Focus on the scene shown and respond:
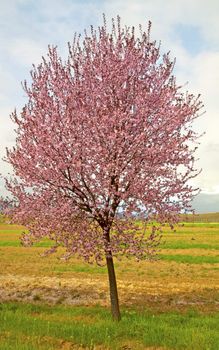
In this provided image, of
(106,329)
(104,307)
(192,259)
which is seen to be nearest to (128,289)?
(104,307)

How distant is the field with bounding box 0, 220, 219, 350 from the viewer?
1362 cm

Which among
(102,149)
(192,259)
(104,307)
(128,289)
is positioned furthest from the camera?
(192,259)

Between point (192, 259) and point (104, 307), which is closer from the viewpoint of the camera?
point (104, 307)

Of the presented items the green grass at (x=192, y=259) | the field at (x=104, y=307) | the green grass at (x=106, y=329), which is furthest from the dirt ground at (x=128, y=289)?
the green grass at (x=192, y=259)

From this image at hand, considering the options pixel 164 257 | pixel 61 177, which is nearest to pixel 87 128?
pixel 61 177

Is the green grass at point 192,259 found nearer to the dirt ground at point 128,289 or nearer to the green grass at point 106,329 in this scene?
the dirt ground at point 128,289

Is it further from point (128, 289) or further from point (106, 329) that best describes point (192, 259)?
point (106, 329)

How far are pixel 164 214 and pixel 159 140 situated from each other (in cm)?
273

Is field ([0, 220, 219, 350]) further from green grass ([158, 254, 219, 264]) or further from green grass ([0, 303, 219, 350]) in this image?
green grass ([158, 254, 219, 264])

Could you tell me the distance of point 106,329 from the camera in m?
14.5

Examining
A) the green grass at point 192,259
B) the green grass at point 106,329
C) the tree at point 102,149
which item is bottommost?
the green grass at point 106,329

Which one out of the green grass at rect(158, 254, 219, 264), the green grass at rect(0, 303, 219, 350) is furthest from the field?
the green grass at rect(158, 254, 219, 264)

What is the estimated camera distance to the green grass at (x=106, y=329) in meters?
13.3

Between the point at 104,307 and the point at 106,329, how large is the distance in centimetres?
551
